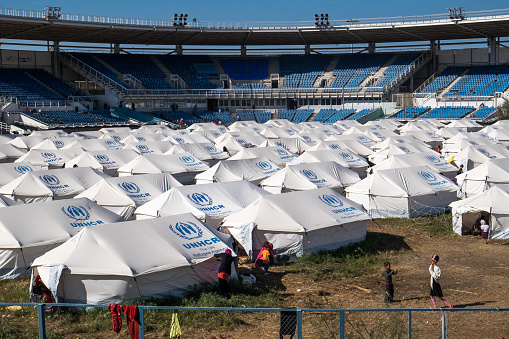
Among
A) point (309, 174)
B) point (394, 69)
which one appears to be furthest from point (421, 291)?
point (394, 69)

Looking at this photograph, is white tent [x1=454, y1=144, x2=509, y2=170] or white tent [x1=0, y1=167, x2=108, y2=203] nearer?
white tent [x1=0, y1=167, x2=108, y2=203]

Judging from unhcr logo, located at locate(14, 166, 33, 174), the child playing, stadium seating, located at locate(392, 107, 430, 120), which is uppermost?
stadium seating, located at locate(392, 107, 430, 120)

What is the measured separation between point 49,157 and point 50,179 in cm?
869

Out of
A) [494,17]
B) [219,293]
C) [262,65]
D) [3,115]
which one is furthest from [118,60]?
[219,293]

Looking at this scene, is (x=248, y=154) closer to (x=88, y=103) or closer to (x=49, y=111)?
(x=49, y=111)

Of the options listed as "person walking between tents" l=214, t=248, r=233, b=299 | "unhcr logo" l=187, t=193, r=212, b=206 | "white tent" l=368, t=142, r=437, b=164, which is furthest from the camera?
"white tent" l=368, t=142, r=437, b=164

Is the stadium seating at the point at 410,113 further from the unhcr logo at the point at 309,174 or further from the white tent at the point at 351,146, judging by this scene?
the unhcr logo at the point at 309,174

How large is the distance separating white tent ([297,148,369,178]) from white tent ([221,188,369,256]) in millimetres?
11667

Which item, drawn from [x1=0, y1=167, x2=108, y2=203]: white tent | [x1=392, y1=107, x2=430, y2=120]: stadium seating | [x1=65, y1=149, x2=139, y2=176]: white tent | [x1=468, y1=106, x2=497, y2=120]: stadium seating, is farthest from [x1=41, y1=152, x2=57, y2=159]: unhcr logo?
[x1=392, y1=107, x2=430, y2=120]: stadium seating

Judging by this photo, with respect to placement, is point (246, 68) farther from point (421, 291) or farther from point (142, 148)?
point (421, 291)

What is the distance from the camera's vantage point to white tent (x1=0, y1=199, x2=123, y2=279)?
634 inches

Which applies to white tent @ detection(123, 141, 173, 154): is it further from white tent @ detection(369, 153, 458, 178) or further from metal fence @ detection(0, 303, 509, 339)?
metal fence @ detection(0, 303, 509, 339)

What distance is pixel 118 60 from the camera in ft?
244

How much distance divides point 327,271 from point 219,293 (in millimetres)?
3729
